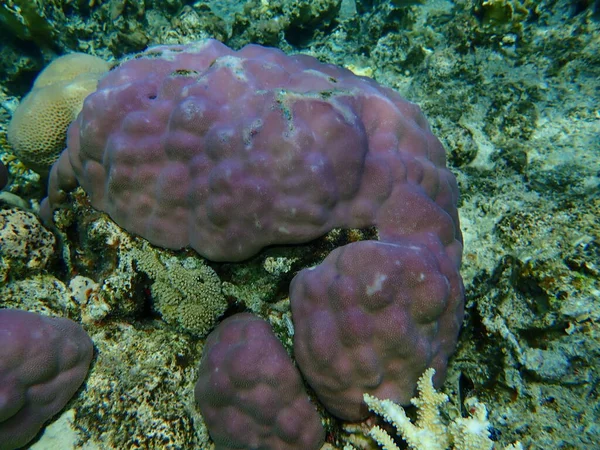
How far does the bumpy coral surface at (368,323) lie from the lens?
2.00 meters

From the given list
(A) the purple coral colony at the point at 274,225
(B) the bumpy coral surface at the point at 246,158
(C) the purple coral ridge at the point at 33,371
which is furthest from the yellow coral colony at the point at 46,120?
(C) the purple coral ridge at the point at 33,371

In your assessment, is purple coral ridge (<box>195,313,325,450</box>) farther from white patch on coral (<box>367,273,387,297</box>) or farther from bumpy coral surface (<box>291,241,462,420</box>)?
white patch on coral (<box>367,273,387,297</box>)

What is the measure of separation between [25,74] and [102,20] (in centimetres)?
160

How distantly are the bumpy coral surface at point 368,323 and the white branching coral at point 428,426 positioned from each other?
8 cm

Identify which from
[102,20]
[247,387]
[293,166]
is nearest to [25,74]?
[102,20]

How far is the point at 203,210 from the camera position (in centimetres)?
229

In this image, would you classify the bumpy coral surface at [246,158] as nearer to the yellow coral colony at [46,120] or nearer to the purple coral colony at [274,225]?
the purple coral colony at [274,225]

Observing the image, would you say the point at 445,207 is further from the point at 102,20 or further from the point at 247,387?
the point at 102,20

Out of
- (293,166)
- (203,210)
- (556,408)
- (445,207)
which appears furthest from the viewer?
(445,207)

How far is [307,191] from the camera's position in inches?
84.7

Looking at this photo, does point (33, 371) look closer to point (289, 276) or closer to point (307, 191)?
point (289, 276)

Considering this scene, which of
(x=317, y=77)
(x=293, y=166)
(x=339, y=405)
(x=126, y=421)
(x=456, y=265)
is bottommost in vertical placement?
(x=126, y=421)

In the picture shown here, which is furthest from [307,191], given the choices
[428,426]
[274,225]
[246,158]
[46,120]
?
[46,120]

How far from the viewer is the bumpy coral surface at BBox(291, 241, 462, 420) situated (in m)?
2.00
